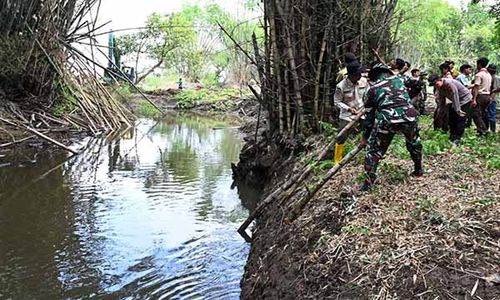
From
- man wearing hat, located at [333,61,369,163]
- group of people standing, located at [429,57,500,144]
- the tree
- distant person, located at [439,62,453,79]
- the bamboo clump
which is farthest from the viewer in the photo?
the tree

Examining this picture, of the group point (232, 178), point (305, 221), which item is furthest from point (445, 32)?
point (305, 221)

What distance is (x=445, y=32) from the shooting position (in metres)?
31.6

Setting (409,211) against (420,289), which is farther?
(409,211)

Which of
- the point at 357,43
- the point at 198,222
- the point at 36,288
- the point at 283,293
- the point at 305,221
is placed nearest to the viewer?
the point at 283,293

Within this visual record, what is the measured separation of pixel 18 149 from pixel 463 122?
33.9ft

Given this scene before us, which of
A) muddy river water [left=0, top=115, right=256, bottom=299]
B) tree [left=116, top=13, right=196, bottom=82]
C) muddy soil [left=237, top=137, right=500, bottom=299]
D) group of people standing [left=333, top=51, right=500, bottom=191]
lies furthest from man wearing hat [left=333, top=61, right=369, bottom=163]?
tree [left=116, top=13, right=196, bottom=82]

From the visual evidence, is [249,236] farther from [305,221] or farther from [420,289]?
[420,289]

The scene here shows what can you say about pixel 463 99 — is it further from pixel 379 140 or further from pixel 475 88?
pixel 379 140

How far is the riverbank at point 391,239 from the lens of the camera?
10.9 ft

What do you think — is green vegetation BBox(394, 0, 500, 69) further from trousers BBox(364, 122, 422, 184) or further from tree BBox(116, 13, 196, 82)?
trousers BBox(364, 122, 422, 184)

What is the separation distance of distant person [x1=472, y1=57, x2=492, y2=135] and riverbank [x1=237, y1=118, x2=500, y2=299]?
2267mm

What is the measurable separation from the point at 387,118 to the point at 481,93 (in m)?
4.15

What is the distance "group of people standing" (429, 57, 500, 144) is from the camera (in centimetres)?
728

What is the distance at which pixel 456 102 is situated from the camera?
7.18 metres
